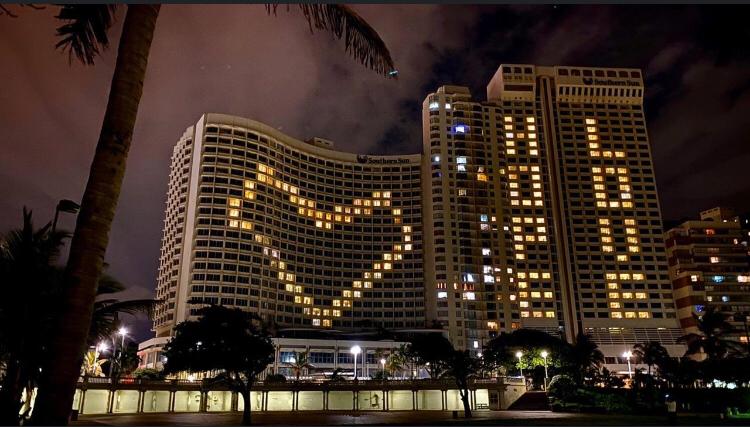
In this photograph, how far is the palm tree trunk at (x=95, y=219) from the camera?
25.1 feet

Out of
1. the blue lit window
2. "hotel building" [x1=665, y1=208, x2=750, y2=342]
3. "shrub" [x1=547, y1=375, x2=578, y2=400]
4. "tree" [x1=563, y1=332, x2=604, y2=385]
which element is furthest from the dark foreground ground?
the blue lit window

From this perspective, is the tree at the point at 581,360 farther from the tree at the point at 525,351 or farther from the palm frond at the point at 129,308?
the palm frond at the point at 129,308

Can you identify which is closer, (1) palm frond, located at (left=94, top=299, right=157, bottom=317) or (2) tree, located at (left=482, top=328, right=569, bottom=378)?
(1) palm frond, located at (left=94, top=299, right=157, bottom=317)

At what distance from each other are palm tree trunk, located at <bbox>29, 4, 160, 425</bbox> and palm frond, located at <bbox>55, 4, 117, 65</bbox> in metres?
0.54

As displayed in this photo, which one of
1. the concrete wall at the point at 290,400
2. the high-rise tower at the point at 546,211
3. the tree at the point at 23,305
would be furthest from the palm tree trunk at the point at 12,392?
the high-rise tower at the point at 546,211

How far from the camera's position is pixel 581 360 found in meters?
106

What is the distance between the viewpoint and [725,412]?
48531 millimetres

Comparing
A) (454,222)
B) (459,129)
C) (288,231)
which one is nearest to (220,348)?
(288,231)

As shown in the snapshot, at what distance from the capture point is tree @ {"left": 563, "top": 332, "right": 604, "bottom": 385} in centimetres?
8652

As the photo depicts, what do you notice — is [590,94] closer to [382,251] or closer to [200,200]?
[382,251]

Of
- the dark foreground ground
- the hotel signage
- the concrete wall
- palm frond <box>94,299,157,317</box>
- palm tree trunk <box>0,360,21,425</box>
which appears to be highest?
the hotel signage

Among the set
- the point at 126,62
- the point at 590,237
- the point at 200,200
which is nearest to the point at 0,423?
the point at 126,62

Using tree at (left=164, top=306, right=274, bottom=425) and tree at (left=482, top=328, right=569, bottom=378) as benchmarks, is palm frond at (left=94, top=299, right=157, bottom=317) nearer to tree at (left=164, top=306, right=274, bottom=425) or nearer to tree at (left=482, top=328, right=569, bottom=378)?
tree at (left=164, top=306, right=274, bottom=425)

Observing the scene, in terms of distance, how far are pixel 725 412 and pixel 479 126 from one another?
12740 cm
